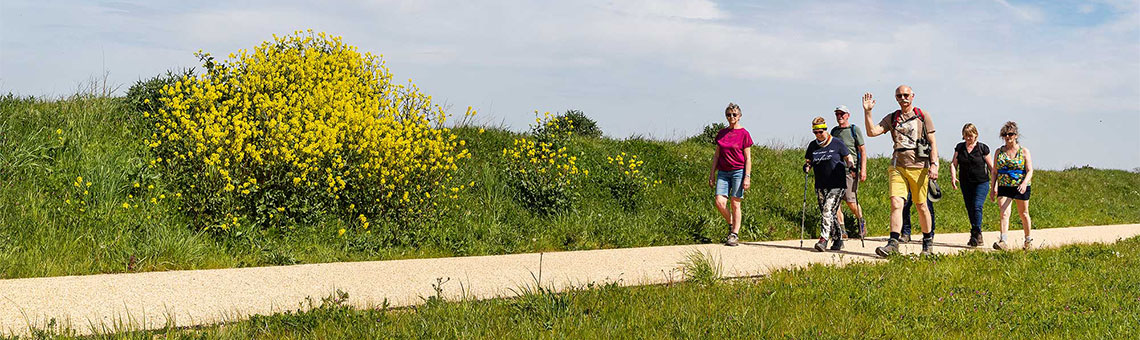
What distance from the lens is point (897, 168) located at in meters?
9.10

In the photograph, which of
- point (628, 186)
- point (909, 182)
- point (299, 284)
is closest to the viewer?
point (299, 284)

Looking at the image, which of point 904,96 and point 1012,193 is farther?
point 1012,193

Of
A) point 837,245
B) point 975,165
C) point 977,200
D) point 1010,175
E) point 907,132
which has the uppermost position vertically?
point 907,132

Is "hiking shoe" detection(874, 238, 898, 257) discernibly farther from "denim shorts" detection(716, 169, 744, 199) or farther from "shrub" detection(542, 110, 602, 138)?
"shrub" detection(542, 110, 602, 138)

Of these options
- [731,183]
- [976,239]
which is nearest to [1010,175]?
[976,239]

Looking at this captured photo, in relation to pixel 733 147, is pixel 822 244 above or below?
below

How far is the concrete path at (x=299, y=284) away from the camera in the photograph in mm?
5500

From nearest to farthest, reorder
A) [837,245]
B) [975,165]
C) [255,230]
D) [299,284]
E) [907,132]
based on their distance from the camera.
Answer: [299,284] → [255,230] → [907,132] → [837,245] → [975,165]

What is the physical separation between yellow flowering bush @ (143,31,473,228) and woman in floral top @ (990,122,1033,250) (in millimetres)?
6537

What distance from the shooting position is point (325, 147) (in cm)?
880

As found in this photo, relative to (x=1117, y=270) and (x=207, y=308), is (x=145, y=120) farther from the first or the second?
(x=1117, y=270)

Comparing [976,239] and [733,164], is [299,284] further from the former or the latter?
[976,239]

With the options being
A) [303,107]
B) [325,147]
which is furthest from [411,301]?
[303,107]

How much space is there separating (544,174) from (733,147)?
2527 mm
